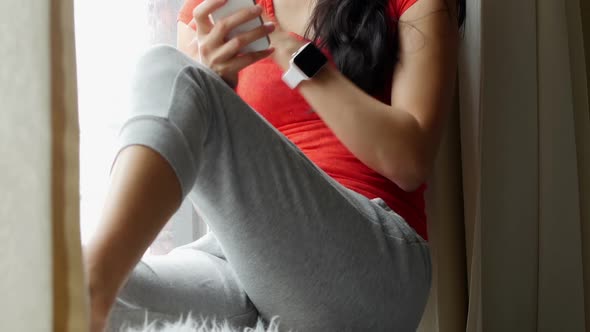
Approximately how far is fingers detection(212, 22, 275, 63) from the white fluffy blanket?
1.07 ft

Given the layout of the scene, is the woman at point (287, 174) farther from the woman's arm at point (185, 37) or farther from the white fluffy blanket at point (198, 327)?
the woman's arm at point (185, 37)

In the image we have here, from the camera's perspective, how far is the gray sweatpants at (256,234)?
0.71 meters

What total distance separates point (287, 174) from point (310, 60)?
0.24 meters

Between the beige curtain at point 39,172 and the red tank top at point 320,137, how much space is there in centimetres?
66

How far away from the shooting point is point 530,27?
1375 millimetres

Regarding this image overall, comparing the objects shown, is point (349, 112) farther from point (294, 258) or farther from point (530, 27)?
point (530, 27)

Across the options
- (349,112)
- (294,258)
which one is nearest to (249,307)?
(294,258)

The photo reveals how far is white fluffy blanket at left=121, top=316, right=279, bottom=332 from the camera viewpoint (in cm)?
79

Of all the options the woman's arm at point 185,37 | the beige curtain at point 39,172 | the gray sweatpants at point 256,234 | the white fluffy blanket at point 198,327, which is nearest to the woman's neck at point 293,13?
the woman's arm at point 185,37

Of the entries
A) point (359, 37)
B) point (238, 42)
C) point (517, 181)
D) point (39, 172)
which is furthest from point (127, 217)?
point (517, 181)

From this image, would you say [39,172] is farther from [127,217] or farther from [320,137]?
[320,137]

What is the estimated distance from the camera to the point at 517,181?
134 centimetres

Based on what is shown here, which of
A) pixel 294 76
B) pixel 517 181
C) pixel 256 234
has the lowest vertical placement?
pixel 517 181

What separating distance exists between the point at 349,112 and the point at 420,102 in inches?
5.1
